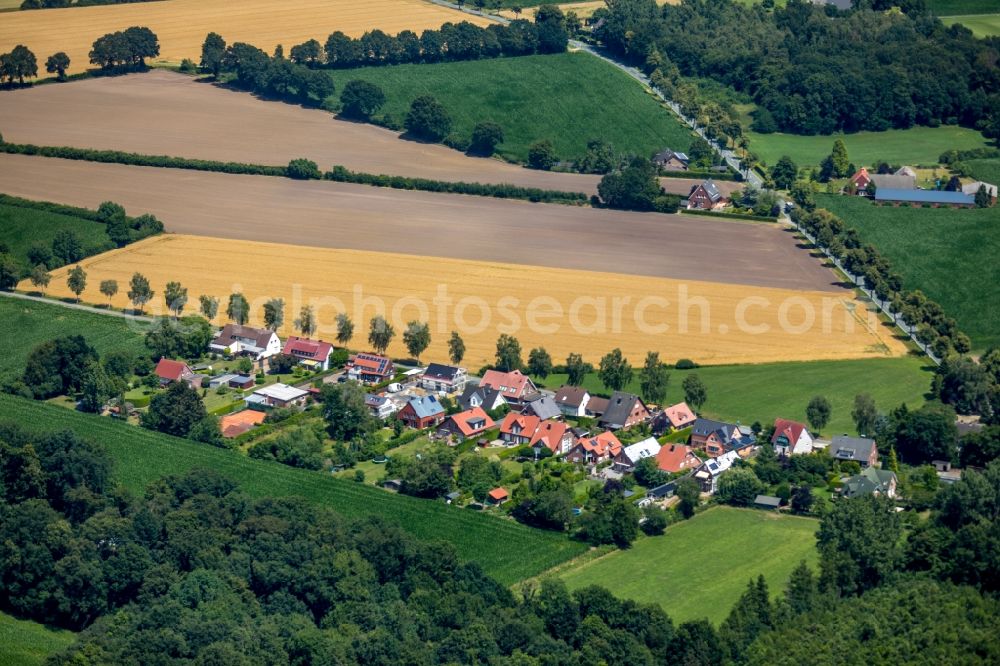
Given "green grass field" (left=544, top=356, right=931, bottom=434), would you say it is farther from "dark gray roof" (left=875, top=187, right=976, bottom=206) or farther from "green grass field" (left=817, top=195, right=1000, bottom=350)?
"dark gray roof" (left=875, top=187, right=976, bottom=206)

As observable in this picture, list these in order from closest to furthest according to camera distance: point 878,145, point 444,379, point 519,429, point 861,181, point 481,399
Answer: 1. point 519,429
2. point 481,399
3. point 444,379
4. point 861,181
5. point 878,145

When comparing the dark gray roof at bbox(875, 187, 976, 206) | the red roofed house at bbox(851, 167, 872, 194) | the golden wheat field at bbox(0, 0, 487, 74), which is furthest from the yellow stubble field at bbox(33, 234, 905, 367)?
the golden wheat field at bbox(0, 0, 487, 74)

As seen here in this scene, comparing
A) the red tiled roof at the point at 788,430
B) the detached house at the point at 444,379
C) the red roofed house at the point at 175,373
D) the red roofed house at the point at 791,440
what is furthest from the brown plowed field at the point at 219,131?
the red roofed house at the point at 791,440

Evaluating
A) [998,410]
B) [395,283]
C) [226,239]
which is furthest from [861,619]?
[226,239]

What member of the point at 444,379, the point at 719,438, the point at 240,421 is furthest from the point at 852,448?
the point at 240,421

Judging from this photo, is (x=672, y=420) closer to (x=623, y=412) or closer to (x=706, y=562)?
(x=623, y=412)

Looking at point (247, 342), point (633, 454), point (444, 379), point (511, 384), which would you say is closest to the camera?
point (633, 454)
